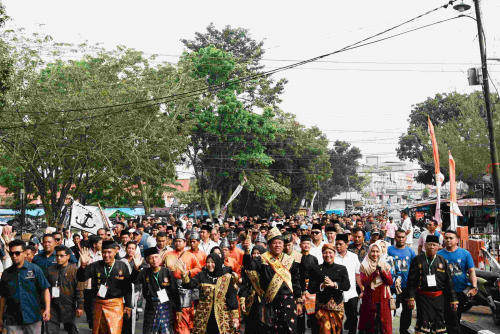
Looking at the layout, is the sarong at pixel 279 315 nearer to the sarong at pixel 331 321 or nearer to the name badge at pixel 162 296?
the sarong at pixel 331 321

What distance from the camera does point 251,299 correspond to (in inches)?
290

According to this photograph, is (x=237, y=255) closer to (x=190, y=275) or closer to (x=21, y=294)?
(x=190, y=275)

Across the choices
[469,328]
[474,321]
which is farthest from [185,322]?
[474,321]

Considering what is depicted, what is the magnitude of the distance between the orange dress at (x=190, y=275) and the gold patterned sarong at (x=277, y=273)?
4.60 ft

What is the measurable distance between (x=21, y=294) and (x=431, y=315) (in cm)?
520

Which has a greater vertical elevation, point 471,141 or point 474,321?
point 471,141

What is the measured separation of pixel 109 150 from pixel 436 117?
3739 centimetres

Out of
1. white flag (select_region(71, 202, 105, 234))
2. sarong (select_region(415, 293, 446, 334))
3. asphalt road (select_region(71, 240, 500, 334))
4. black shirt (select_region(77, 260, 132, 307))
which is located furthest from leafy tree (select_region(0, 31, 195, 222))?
sarong (select_region(415, 293, 446, 334))

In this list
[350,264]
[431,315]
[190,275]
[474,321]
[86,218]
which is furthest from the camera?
[86,218]

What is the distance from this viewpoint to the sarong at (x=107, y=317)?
7250 millimetres

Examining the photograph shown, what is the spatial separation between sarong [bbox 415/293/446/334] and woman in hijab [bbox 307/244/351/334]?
100cm

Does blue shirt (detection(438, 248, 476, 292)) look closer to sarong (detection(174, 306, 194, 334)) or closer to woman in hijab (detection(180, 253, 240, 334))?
woman in hijab (detection(180, 253, 240, 334))

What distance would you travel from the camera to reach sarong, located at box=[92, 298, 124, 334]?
23.8 feet

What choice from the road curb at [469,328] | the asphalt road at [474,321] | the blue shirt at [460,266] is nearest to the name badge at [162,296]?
the asphalt road at [474,321]
